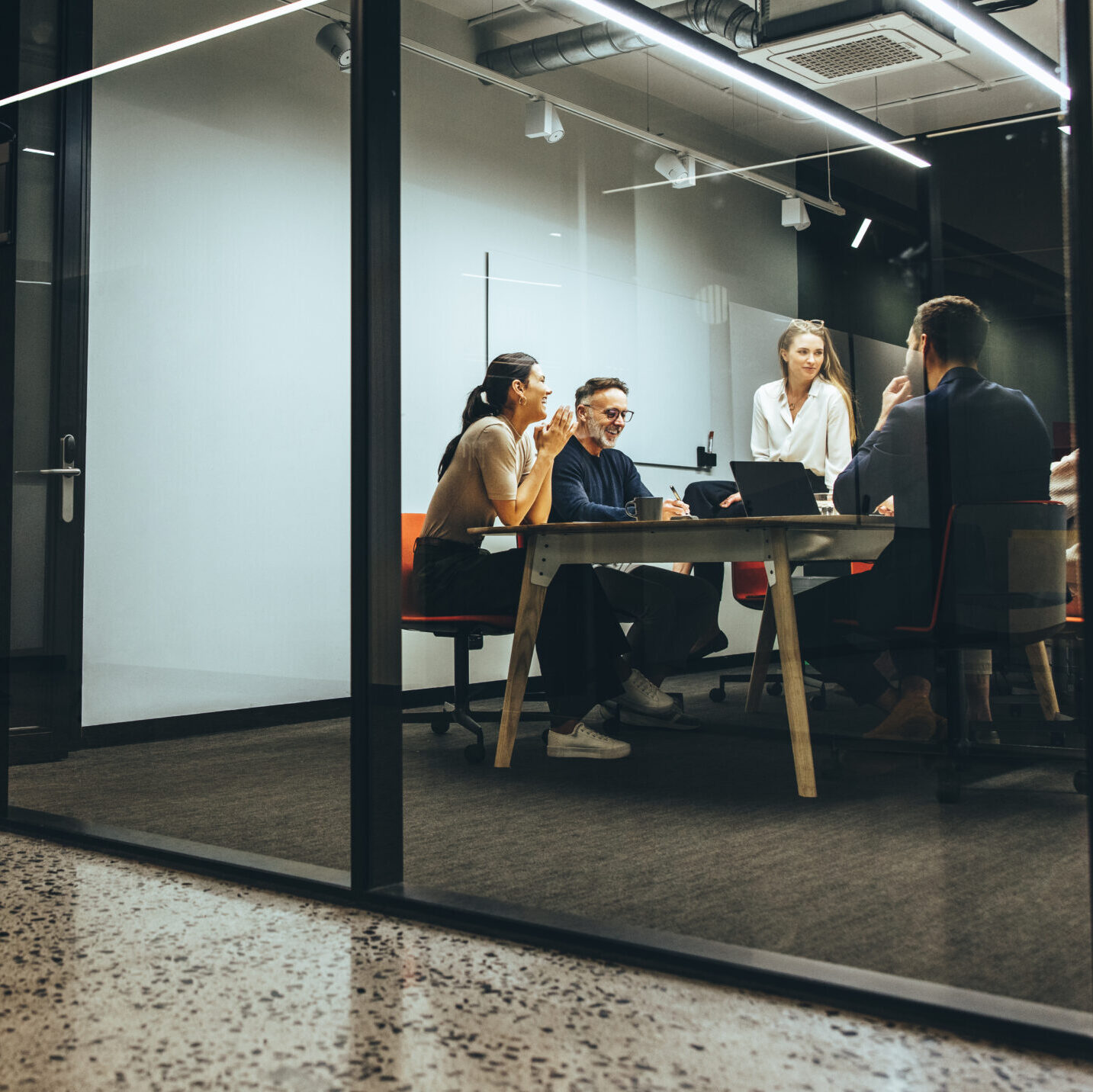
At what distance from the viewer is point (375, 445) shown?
91.4 inches

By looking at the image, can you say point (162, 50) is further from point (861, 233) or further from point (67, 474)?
point (861, 233)

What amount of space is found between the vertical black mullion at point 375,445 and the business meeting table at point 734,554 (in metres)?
0.22

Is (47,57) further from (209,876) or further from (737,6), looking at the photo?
(209,876)

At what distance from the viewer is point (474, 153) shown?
93.9 inches

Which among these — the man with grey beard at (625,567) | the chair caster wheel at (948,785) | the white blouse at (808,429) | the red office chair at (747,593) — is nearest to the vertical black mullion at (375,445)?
the man with grey beard at (625,567)

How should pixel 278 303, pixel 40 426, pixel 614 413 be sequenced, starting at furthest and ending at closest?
pixel 40 426 → pixel 278 303 → pixel 614 413

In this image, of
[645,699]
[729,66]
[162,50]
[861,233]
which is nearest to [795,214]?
[861,233]

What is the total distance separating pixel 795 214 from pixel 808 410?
13.0 inches

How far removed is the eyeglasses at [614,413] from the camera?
215 centimetres

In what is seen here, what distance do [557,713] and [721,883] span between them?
1.49 feet

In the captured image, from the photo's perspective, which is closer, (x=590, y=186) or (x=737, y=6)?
(x=590, y=186)

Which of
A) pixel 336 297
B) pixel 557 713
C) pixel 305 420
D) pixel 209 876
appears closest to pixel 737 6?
pixel 336 297

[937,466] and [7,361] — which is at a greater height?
[7,361]

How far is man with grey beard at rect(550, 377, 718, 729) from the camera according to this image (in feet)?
7.02
